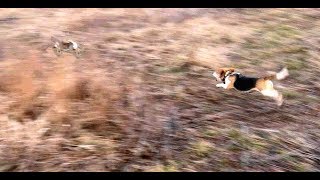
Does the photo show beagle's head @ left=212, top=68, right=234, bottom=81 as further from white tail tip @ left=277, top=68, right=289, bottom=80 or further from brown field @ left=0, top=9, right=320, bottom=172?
white tail tip @ left=277, top=68, right=289, bottom=80

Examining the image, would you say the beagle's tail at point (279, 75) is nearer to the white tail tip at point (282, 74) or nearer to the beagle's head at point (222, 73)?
the white tail tip at point (282, 74)

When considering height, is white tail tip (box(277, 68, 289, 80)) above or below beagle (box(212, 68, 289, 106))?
above

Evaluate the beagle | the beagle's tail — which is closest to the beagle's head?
the beagle

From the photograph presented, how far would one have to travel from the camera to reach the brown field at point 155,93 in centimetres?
194

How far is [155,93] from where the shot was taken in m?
2.15

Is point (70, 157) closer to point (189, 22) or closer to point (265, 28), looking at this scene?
point (189, 22)

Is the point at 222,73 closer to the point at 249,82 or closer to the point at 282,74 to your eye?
the point at 249,82

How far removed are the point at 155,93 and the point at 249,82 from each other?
433mm

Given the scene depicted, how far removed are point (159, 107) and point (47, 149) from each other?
52cm

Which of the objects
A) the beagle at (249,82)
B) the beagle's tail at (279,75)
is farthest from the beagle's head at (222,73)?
the beagle's tail at (279,75)

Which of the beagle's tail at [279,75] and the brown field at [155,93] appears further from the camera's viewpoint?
the beagle's tail at [279,75]

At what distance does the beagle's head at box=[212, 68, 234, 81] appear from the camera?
2172 mm

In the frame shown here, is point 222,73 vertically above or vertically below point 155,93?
above

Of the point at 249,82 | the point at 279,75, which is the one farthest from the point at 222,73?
the point at 279,75
